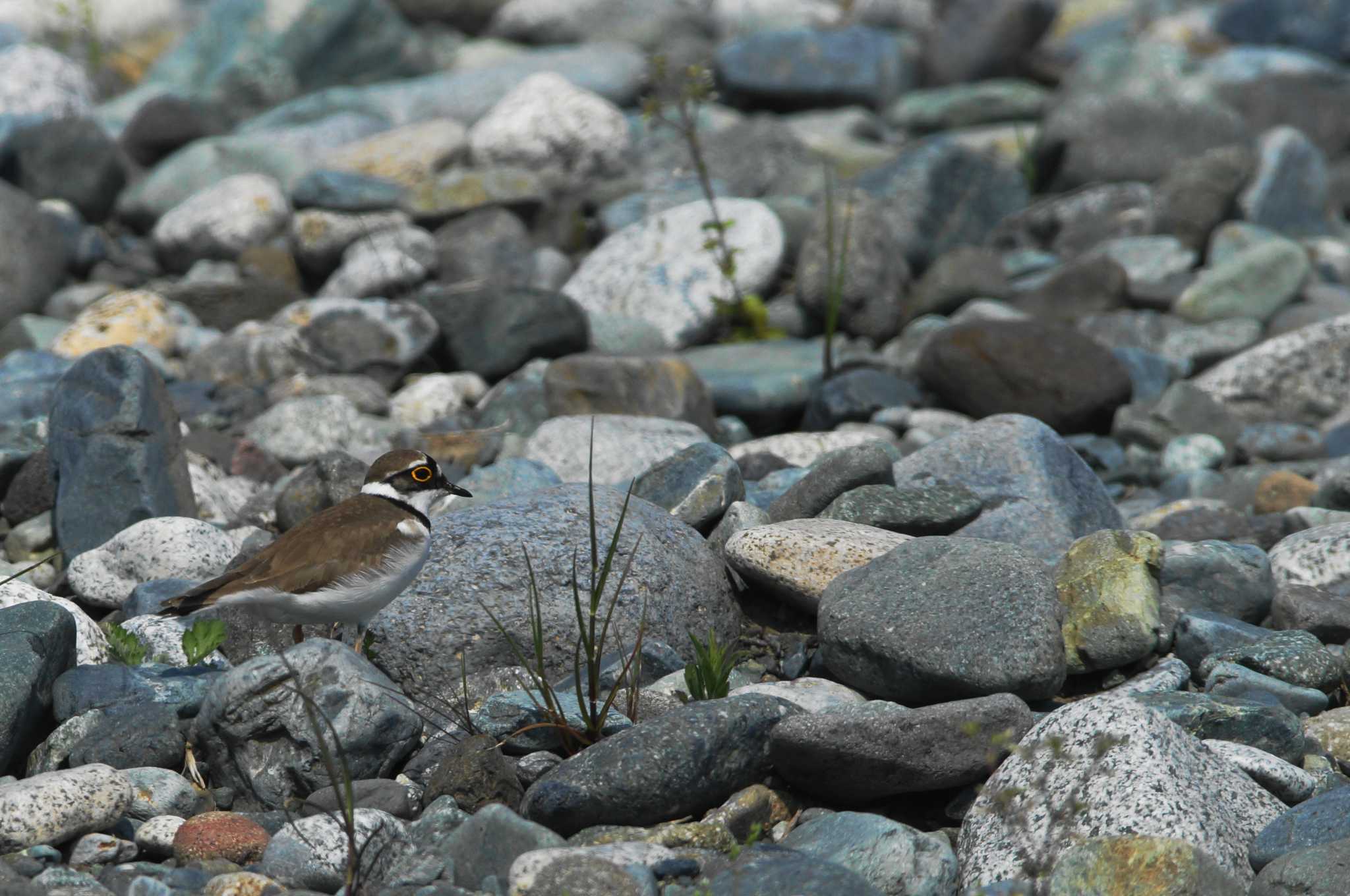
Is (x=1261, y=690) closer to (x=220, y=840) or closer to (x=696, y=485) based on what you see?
(x=696, y=485)

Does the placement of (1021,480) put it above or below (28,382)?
above

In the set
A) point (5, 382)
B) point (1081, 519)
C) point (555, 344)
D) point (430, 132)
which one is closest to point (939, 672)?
point (1081, 519)

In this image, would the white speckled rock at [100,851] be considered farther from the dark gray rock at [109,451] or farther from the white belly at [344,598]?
the dark gray rock at [109,451]

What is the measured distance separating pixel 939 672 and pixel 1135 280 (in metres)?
7.45

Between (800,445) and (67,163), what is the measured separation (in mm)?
8115

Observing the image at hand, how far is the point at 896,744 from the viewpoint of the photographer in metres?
4.51

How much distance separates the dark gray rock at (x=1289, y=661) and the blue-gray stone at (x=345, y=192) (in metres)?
8.34

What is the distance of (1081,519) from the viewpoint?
6.75 m

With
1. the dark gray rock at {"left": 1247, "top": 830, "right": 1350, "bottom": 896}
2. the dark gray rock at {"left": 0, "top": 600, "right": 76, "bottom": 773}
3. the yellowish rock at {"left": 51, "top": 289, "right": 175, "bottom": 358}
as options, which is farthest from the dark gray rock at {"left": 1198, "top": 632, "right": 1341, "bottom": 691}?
the yellowish rock at {"left": 51, "top": 289, "right": 175, "bottom": 358}

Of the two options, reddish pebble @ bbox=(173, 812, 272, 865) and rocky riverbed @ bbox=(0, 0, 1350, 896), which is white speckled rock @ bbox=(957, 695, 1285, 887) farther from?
reddish pebble @ bbox=(173, 812, 272, 865)

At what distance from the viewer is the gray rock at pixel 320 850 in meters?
4.21

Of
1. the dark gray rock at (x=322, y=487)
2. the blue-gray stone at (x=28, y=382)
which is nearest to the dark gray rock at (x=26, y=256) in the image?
the blue-gray stone at (x=28, y=382)

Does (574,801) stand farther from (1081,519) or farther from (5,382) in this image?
(5,382)

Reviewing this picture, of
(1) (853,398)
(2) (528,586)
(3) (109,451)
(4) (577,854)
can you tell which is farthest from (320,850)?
(1) (853,398)
